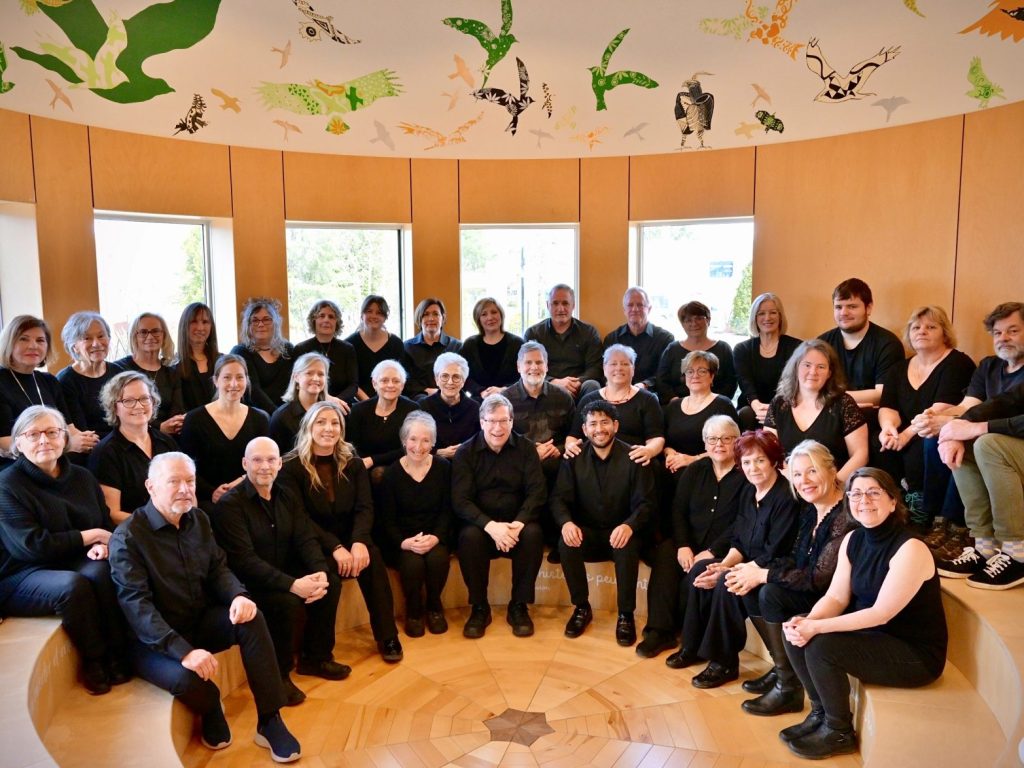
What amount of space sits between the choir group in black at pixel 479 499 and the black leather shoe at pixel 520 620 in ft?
0.06

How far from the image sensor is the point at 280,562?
407 cm

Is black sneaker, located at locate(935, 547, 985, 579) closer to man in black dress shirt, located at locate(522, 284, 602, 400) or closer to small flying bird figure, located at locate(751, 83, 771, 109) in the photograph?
man in black dress shirt, located at locate(522, 284, 602, 400)

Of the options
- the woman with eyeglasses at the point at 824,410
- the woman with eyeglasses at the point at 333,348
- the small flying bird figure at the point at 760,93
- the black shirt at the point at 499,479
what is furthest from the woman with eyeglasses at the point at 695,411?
the small flying bird figure at the point at 760,93

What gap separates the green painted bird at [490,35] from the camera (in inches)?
243

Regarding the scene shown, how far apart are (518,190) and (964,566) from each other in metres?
4.67

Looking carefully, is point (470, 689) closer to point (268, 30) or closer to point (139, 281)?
point (139, 281)

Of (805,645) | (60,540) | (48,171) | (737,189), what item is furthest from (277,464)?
(737,189)

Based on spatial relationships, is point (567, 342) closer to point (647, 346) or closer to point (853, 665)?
point (647, 346)

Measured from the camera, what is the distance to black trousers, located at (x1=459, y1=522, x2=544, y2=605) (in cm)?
462

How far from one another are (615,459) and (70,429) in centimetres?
296

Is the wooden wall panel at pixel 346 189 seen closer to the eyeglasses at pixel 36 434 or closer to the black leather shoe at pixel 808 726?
the eyeglasses at pixel 36 434

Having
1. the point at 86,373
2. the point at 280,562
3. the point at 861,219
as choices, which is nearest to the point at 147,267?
the point at 86,373

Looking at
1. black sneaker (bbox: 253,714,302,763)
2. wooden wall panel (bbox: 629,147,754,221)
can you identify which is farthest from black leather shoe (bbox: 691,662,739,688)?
wooden wall panel (bbox: 629,147,754,221)

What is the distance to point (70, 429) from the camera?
4191mm
